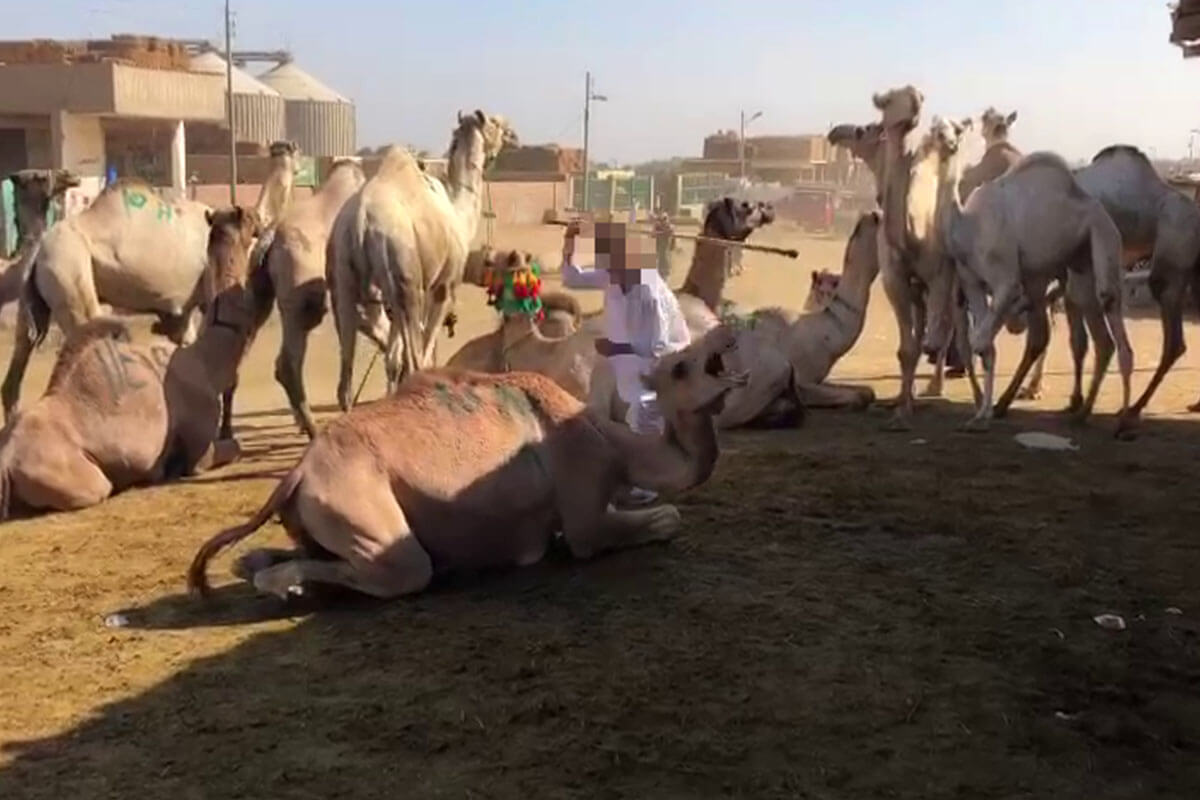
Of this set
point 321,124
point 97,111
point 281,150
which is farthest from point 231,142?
point 321,124

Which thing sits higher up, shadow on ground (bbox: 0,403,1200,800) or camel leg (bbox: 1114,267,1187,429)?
camel leg (bbox: 1114,267,1187,429)

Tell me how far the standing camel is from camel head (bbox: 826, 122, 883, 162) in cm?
32

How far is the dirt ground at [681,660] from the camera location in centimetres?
416

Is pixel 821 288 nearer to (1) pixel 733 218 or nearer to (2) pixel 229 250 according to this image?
(1) pixel 733 218

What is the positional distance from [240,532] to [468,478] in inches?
35.7

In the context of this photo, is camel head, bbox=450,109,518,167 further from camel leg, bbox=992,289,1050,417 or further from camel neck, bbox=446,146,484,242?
camel leg, bbox=992,289,1050,417

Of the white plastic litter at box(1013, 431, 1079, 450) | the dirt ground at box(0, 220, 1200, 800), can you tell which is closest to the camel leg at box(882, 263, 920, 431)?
the white plastic litter at box(1013, 431, 1079, 450)

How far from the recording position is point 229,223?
9094mm

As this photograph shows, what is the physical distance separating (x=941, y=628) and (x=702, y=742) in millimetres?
1448

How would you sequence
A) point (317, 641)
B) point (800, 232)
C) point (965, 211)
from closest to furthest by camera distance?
point (317, 641)
point (965, 211)
point (800, 232)

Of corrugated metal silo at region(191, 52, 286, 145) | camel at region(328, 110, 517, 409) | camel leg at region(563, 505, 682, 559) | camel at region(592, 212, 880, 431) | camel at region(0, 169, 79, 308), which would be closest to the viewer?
camel leg at region(563, 505, 682, 559)

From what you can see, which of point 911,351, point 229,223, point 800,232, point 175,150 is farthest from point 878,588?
point 800,232

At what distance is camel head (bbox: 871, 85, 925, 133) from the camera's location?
980 centimetres

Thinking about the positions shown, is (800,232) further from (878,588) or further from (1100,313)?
(878,588)
